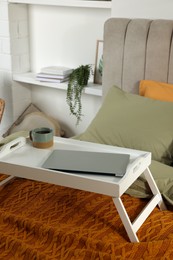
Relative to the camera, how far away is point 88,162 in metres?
1.74

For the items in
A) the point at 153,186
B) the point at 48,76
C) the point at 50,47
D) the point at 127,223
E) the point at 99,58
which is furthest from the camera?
the point at 50,47

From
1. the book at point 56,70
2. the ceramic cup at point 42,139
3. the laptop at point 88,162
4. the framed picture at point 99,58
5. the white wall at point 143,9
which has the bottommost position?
the laptop at point 88,162

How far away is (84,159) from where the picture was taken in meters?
1.78

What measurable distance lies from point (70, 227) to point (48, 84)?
1.69 m

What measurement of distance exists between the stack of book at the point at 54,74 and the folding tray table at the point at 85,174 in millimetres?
1160

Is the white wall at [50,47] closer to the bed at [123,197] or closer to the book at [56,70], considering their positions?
the book at [56,70]

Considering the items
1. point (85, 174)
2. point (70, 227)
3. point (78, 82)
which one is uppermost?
point (78, 82)

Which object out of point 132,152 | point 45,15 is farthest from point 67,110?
point 132,152

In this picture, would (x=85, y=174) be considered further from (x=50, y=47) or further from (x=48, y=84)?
(x=50, y=47)

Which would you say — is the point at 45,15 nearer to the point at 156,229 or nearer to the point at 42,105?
the point at 42,105

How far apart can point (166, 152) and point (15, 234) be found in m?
0.87

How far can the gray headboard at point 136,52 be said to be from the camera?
8.14ft

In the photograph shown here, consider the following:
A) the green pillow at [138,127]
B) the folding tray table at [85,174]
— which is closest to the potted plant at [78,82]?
the green pillow at [138,127]

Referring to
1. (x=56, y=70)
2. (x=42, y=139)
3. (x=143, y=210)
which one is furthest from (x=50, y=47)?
(x=143, y=210)
